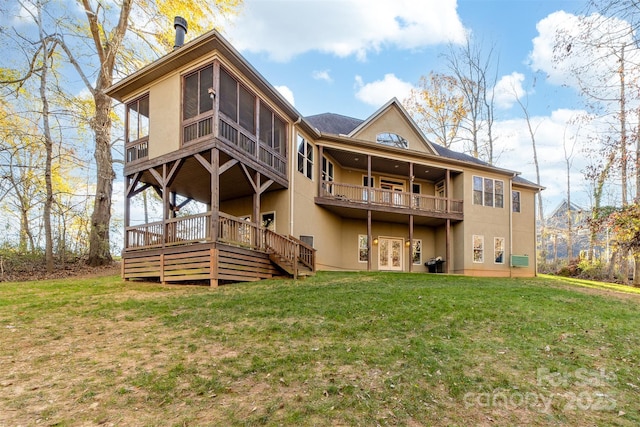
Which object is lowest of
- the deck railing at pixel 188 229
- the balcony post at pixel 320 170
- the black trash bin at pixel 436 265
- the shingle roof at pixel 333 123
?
the black trash bin at pixel 436 265

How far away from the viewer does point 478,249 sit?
16844 mm

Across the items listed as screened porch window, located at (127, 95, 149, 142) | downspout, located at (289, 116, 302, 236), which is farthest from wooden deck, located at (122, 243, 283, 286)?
screened porch window, located at (127, 95, 149, 142)

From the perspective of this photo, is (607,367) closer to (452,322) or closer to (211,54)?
(452,322)

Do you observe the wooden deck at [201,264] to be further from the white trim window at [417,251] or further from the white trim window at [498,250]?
the white trim window at [498,250]

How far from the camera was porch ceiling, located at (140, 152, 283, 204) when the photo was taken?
10.7 meters

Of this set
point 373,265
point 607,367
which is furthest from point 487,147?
point 607,367

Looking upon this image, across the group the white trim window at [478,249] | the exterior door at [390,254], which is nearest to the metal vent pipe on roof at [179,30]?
the exterior door at [390,254]

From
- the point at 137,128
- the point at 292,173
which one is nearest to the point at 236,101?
the point at 292,173

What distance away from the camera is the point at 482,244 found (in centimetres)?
1697

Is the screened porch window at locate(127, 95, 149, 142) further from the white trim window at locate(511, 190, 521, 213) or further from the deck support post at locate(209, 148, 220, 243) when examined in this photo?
the white trim window at locate(511, 190, 521, 213)

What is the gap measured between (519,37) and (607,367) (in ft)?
28.3

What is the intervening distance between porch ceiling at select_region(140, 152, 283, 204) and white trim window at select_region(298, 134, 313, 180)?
150 cm

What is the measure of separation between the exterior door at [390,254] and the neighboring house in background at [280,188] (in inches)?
2.5

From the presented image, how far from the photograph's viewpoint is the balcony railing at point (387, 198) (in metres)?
14.5
